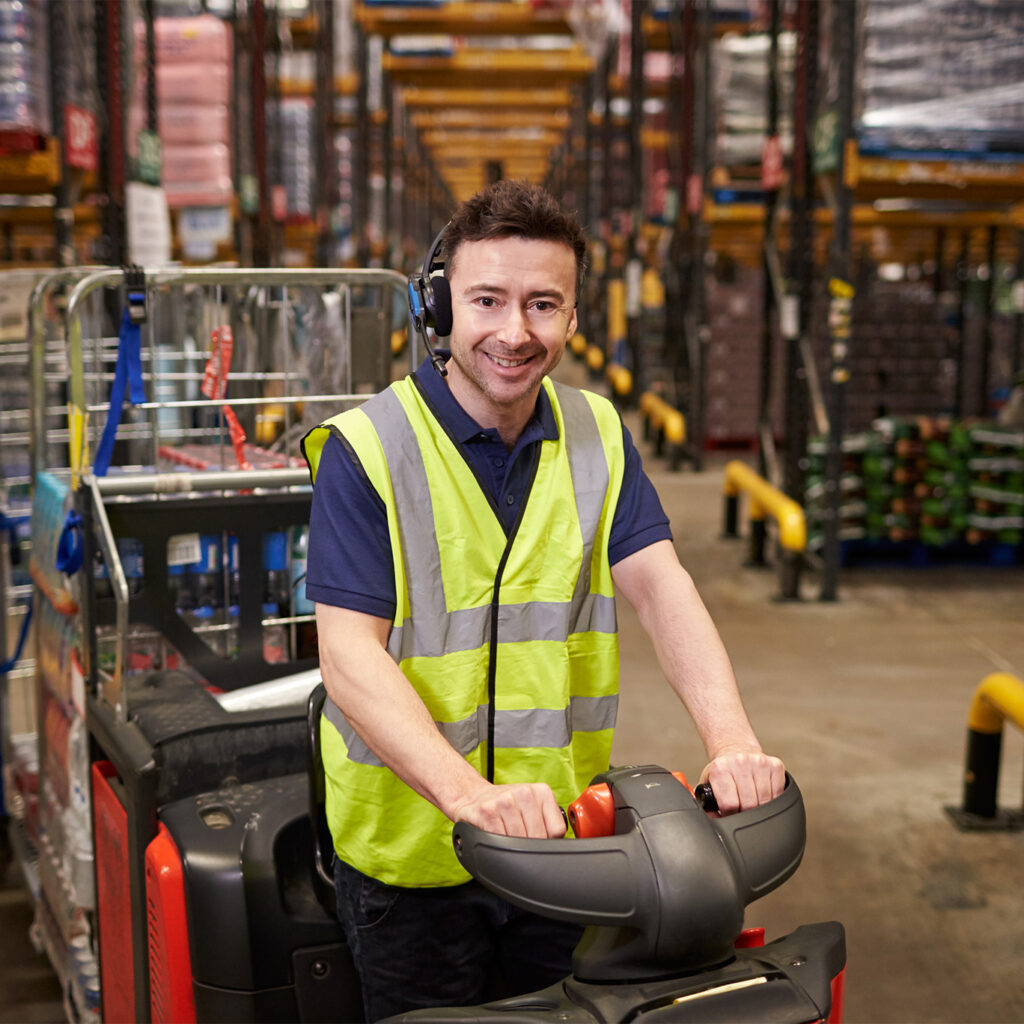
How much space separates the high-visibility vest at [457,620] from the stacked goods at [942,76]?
618 centimetres

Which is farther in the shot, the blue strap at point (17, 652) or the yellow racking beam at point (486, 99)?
the yellow racking beam at point (486, 99)

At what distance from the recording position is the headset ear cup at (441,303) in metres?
1.88

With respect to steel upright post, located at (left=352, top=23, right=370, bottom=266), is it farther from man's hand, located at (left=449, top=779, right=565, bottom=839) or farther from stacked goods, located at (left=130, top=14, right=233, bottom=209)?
man's hand, located at (left=449, top=779, right=565, bottom=839)

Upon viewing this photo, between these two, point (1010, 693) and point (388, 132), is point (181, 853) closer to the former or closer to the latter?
point (1010, 693)

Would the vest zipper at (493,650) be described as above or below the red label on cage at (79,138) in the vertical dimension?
below

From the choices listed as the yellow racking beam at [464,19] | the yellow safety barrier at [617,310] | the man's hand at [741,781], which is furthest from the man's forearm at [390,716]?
the yellow safety barrier at [617,310]

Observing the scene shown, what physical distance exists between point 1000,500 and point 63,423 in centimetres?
620

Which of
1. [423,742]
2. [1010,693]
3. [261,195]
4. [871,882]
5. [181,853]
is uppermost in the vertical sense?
[261,195]

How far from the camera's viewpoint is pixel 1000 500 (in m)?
8.58

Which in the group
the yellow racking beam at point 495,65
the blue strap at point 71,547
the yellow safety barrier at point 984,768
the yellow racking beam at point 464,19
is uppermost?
the yellow racking beam at point 464,19

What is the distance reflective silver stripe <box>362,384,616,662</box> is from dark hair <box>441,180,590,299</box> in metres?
0.27

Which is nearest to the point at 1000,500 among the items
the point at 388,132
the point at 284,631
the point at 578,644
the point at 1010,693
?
the point at 1010,693

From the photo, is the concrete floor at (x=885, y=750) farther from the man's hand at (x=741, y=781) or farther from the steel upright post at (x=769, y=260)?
the man's hand at (x=741, y=781)

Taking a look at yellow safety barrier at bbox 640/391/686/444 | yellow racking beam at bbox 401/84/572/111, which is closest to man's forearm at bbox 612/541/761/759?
yellow safety barrier at bbox 640/391/686/444
